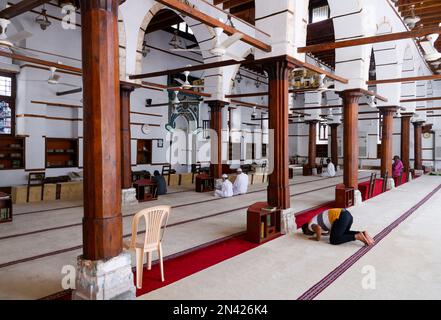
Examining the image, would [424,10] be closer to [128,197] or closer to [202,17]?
[202,17]

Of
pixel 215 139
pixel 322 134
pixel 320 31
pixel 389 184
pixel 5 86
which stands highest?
pixel 320 31

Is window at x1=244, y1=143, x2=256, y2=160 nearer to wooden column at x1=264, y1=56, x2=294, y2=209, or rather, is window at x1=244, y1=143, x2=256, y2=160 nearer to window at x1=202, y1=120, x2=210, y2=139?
window at x1=202, y1=120, x2=210, y2=139

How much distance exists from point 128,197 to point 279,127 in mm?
4665

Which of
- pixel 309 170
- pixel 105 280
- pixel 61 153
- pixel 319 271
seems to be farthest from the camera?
pixel 309 170

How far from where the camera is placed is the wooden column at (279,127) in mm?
5852

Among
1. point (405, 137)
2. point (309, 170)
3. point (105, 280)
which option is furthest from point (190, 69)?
point (309, 170)

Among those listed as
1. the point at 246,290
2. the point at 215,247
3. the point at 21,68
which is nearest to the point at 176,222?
the point at 215,247

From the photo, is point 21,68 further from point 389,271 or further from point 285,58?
point 389,271

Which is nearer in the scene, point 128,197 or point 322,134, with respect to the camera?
point 128,197

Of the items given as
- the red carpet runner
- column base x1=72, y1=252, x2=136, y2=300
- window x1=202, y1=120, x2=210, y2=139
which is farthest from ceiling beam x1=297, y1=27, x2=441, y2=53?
window x1=202, y1=120, x2=210, y2=139

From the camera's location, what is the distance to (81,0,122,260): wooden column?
308 centimetres

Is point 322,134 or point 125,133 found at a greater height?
point 322,134

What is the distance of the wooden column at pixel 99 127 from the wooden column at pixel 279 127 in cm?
337

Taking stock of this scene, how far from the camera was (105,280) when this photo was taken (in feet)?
10.1
